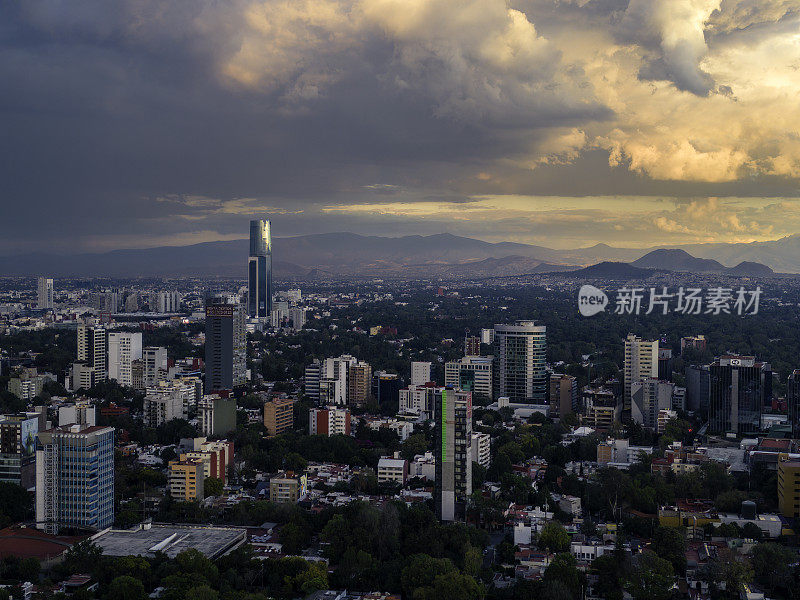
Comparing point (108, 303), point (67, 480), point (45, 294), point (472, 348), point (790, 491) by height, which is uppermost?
point (45, 294)

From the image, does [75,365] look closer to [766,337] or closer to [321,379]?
[321,379]

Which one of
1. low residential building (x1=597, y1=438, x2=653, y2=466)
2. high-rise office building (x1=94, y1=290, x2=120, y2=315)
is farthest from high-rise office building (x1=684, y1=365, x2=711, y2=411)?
high-rise office building (x1=94, y1=290, x2=120, y2=315)

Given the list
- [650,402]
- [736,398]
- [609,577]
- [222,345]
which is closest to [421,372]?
[222,345]

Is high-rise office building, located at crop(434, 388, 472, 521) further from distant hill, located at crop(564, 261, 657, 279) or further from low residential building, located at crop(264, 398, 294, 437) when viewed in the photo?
distant hill, located at crop(564, 261, 657, 279)

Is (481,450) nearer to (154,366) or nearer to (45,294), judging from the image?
(154,366)

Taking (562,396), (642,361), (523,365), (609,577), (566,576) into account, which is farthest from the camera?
(523,365)

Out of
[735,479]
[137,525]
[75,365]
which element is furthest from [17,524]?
[75,365]
